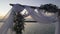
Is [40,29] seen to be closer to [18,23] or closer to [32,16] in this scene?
[32,16]

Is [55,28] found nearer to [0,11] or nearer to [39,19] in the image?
[39,19]

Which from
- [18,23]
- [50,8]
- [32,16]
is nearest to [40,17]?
[32,16]

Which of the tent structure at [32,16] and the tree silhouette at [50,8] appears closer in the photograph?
the tent structure at [32,16]

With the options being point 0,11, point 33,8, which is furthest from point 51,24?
point 0,11

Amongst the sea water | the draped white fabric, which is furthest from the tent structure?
the sea water

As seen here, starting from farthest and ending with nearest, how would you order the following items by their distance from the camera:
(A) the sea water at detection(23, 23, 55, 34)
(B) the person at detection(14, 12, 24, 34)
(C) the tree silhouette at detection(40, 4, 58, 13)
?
1. (A) the sea water at detection(23, 23, 55, 34)
2. (C) the tree silhouette at detection(40, 4, 58, 13)
3. (B) the person at detection(14, 12, 24, 34)

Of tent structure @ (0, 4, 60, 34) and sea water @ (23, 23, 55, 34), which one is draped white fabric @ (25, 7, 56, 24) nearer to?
tent structure @ (0, 4, 60, 34)

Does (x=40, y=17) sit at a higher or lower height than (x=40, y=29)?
higher

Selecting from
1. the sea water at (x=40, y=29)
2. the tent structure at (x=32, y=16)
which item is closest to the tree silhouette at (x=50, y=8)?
the tent structure at (x=32, y=16)

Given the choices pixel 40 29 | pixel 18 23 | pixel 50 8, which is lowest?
pixel 40 29

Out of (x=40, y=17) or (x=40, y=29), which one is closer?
(x=40, y=17)

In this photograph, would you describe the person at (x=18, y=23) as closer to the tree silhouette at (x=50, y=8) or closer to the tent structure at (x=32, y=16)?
the tent structure at (x=32, y=16)

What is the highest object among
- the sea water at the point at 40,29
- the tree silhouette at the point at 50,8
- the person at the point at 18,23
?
the tree silhouette at the point at 50,8

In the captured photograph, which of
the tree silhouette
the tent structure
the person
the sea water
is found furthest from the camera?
the sea water
